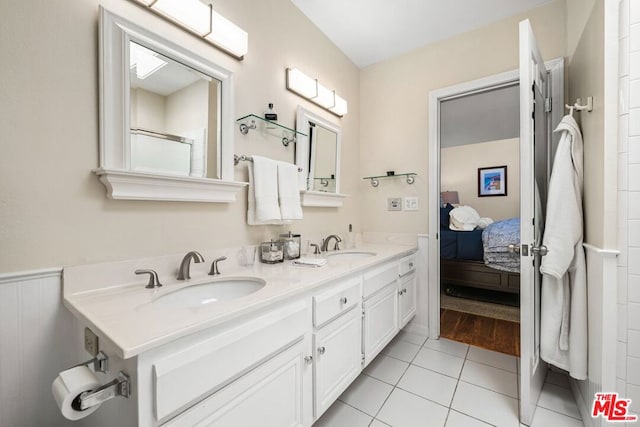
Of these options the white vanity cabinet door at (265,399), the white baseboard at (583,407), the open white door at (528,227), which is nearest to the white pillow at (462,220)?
the white baseboard at (583,407)

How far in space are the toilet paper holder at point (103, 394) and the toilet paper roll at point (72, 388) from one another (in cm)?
1

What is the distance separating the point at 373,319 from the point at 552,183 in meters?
1.23

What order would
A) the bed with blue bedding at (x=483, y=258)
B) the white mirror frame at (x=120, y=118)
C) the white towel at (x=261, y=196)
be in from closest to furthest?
the white mirror frame at (x=120, y=118)
the white towel at (x=261, y=196)
the bed with blue bedding at (x=483, y=258)

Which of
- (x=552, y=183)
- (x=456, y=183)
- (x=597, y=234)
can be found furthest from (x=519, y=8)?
(x=456, y=183)

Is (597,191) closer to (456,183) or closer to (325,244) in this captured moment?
(325,244)

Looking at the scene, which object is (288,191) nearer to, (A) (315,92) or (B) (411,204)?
(A) (315,92)

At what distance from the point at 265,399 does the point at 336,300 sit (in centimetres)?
51

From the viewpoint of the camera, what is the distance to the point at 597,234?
1229 mm

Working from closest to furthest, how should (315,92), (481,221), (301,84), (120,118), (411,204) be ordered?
1. (120,118)
2. (301,84)
3. (315,92)
4. (411,204)
5. (481,221)

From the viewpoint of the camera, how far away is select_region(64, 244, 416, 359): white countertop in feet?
2.18

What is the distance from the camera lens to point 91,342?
2.69 feet

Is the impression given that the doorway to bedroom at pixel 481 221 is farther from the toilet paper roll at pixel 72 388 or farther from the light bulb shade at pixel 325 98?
the toilet paper roll at pixel 72 388

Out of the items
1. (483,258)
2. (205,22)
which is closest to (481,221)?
(483,258)

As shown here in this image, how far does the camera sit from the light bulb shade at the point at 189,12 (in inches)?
45.8
